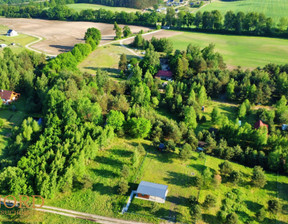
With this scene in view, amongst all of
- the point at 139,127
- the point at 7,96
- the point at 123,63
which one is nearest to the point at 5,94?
the point at 7,96

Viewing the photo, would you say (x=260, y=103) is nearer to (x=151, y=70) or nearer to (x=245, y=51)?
(x=151, y=70)

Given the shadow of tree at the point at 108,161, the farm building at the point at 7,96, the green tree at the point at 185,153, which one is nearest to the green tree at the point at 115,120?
the shadow of tree at the point at 108,161

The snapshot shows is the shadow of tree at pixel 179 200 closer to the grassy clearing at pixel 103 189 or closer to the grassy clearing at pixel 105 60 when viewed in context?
the grassy clearing at pixel 103 189

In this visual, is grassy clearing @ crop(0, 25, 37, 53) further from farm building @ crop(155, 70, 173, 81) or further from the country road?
the country road

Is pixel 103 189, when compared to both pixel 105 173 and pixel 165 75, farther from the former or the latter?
pixel 165 75

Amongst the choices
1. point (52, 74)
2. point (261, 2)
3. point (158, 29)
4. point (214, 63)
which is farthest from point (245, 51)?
point (261, 2)
